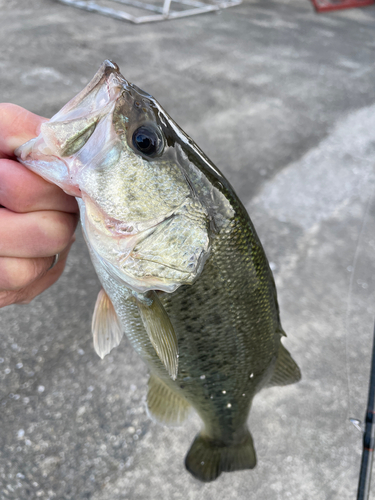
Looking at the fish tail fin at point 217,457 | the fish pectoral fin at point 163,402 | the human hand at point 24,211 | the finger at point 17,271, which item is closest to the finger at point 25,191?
the human hand at point 24,211

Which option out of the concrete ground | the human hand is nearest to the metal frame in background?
the concrete ground

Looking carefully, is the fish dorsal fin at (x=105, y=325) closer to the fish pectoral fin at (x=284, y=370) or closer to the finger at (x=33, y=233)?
the finger at (x=33, y=233)

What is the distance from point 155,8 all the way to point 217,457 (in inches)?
248

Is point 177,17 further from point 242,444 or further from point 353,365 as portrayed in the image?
point 242,444

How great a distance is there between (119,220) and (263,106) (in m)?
3.76

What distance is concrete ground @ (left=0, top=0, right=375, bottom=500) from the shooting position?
159 cm

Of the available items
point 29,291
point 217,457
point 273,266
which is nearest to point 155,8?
point 273,266

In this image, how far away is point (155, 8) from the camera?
19.4ft

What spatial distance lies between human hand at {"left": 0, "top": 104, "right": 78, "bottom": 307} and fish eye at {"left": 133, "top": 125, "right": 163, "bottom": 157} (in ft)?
0.62

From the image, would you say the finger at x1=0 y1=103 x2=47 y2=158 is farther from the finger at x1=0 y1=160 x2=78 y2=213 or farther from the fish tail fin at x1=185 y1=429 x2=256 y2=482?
the fish tail fin at x1=185 y1=429 x2=256 y2=482

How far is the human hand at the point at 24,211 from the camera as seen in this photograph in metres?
0.77

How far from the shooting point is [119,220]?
774mm

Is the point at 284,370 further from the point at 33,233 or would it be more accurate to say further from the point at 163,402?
the point at 33,233

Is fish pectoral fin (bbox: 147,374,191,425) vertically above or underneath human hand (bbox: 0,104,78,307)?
underneath
